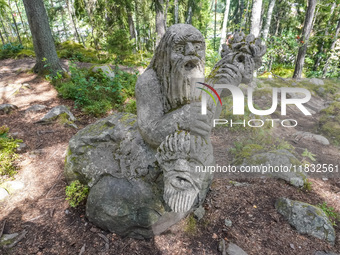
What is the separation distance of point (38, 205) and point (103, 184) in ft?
4.16

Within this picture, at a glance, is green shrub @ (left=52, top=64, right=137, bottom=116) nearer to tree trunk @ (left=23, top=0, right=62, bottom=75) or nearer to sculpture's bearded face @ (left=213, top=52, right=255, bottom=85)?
tree trunk @ (left=23, top=0, right=62, bottom=75)

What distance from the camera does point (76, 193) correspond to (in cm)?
289

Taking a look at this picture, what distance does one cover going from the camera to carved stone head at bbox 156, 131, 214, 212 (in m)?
1.76

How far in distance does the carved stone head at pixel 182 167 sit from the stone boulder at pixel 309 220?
186 centimetres

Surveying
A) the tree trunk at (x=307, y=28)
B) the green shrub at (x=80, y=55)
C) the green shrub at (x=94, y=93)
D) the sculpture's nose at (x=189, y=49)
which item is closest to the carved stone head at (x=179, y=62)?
the sculpture's nose at (x=189, y=49)

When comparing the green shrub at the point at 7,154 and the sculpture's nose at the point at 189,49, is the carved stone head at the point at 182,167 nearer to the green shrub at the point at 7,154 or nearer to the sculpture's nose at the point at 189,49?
the sculpture's nose at the point at 189,49

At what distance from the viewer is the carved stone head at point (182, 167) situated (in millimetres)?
1761

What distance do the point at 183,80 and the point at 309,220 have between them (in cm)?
249

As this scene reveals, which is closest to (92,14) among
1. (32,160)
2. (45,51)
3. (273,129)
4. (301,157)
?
(45,51)

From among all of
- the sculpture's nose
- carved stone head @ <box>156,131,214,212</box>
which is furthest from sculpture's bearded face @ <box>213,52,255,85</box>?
carved stone head @ <box>156,131,214,212</box>

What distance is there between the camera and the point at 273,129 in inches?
204

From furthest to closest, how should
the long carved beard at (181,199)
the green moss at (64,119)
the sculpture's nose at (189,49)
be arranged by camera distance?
1. the green moss at (64,119)
2. the sculpture's nose at (189,49)
3. the long carved beard at (181,199)

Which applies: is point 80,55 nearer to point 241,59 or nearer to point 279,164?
point 241,59

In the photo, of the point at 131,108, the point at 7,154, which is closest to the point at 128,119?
the point at 7,154
